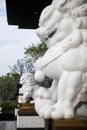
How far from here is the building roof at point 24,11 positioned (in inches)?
328

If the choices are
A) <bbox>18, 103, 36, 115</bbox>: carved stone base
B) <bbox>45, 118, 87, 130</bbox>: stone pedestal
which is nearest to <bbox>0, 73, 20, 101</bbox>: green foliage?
<bbox>18, 103, 36, 115</bbox>: carved stone base

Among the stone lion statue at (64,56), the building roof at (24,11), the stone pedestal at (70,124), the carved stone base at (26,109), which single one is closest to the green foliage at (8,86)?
the building roof at (24,11)

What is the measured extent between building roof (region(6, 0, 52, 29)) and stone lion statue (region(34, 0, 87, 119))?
5726 millimetres

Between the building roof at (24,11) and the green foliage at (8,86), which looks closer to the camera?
the building roof at (24,11)

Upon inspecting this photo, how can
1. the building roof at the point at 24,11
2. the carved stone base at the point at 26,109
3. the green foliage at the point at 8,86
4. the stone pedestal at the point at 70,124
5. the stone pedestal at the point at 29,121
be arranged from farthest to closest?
the green foliage at the point at 8,86, the building roof at the point at 24,11, the stone pedestal at the point at 29,121, the carved stone base at the point at 26,109, the stone pedestal at the point at 70,124

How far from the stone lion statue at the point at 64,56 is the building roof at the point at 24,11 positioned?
5.73 metres

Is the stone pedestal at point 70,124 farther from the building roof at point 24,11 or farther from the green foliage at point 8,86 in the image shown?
the green foliage at point 8,86

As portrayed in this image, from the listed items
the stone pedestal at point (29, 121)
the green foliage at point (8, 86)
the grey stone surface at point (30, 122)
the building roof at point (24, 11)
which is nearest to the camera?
the stone pedestal at point (29, 121)

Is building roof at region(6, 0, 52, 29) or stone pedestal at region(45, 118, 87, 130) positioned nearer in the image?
stone pedestal at region(45, 118, 87, 130)

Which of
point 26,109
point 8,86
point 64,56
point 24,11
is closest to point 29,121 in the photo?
point 26,109

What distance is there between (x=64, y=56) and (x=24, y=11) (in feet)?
22.3

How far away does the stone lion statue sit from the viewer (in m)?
2.26

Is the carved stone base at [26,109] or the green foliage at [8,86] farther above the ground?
the green foliage at [8,86]

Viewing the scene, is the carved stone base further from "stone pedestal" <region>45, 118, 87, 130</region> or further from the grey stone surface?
"stone pedestal" <region>45, 118, 87, 130</region>
